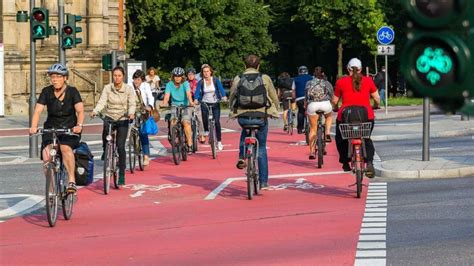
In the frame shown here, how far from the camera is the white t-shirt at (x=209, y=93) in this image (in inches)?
919

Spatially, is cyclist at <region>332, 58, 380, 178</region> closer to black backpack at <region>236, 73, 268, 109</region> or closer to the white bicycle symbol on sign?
black backpack at <region>236, 73, 268, 109</region>

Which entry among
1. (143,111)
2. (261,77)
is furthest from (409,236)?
(143,111)

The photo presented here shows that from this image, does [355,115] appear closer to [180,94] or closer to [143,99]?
[143,99]

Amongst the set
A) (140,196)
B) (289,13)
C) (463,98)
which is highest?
(289,13)

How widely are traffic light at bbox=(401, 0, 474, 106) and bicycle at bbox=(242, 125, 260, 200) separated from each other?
10850mm

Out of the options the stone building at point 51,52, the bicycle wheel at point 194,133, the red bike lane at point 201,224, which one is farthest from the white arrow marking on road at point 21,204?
the stone building at point 51,52

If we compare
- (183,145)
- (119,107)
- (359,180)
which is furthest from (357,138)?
(183,145)

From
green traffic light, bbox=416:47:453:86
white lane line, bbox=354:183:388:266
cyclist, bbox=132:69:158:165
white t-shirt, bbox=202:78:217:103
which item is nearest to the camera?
green traffic light, bbox=416:47:453:86

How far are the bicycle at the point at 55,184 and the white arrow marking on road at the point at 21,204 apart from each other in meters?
1.00

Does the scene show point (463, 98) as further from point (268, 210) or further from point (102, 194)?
point (102, 194)

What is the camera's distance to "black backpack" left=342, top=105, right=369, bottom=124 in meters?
14.8

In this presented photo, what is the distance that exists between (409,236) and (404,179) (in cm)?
710

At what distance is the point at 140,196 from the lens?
51.7ft

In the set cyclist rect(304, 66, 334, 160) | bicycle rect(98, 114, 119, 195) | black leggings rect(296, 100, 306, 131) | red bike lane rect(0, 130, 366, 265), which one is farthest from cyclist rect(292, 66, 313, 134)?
bicycle rect(98, 114, 119, 195)
